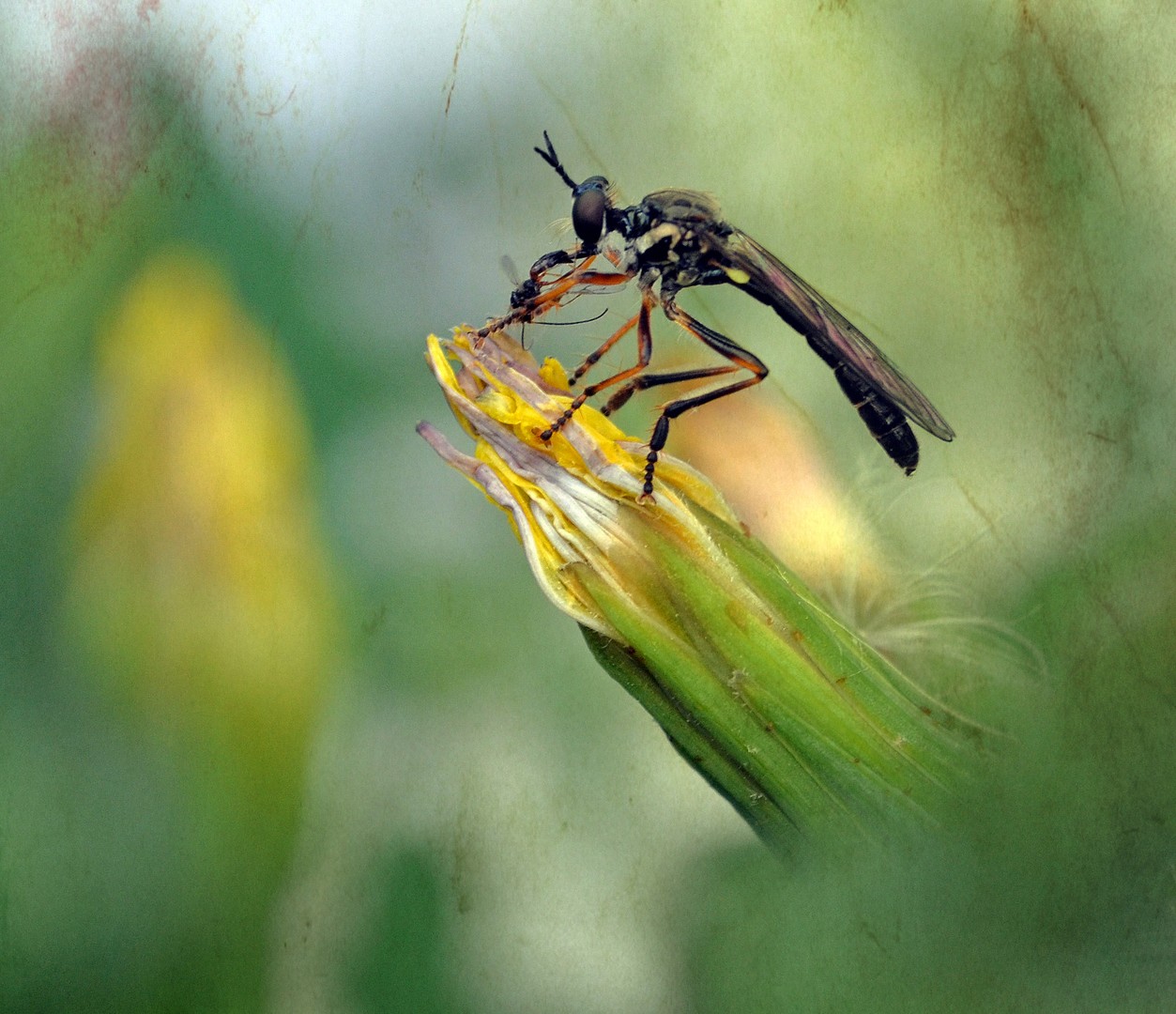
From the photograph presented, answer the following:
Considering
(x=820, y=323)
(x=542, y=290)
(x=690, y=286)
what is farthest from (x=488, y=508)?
(x=820, y=323)

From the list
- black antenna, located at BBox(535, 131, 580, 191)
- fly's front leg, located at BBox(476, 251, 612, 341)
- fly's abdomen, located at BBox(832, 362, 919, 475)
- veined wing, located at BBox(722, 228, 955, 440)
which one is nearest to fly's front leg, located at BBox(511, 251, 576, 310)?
fly's front leg, located at BBox(476, 251, 612, 341)

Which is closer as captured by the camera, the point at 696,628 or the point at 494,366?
the point at 696,628

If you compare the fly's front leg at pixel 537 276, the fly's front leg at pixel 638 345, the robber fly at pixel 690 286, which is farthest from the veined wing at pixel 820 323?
the fly's front leg at pixel 537 276

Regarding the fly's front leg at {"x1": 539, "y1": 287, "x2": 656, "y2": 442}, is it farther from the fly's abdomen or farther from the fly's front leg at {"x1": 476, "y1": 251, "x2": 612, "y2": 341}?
the fly's abdomen

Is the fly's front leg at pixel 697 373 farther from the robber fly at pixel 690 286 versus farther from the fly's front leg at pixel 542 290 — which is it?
the fly's front leg at pixel 542 290

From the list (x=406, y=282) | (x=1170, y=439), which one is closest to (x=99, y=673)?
(x=406, y=282)

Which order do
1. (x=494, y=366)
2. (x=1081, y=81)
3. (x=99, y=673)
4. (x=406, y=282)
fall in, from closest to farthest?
(x=1081, y=81) < (x=494, y=366) < (x=406, y=282) < (x=99, y=673)

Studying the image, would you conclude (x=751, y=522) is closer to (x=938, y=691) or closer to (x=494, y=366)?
(x=938, y=691)
